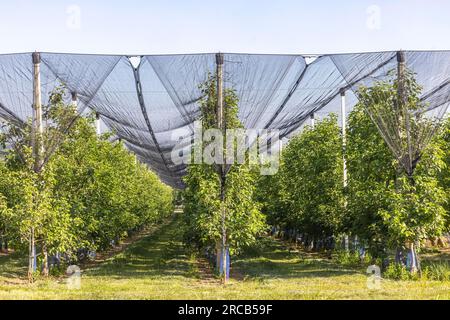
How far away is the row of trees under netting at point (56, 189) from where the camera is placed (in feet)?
49.6

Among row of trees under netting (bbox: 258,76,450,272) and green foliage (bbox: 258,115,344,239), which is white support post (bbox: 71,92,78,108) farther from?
green foliage (bbox: 258,115,344,239)

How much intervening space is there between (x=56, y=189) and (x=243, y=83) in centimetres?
733

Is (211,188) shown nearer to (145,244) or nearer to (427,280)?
(427,280)

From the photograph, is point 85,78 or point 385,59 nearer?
point 385,59

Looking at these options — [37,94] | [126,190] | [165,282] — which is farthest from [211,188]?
[126,190]

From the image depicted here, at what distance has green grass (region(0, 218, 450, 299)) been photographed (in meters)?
11.3

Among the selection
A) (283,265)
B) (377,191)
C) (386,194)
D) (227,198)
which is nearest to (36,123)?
(227,198)

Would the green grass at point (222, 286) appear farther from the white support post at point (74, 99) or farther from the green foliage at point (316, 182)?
the white support post at point (74, 99)

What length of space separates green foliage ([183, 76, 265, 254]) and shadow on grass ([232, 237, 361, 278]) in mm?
1845

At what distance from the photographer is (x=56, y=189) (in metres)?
18.0


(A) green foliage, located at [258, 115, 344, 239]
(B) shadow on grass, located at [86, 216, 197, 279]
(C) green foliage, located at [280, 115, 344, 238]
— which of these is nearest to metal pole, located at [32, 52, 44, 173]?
(B) shadow on grass, located at [86, 216, 197, 279]

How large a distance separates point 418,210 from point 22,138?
11878mm

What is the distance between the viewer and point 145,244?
30.9m

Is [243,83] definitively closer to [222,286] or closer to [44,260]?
[222,286]
